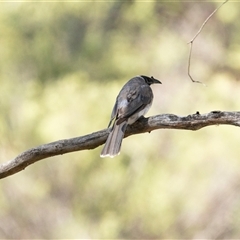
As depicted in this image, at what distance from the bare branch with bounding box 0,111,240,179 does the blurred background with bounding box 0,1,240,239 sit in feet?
8.79

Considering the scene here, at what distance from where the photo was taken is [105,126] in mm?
6047

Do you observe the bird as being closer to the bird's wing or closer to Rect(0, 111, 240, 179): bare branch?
the bird's wing

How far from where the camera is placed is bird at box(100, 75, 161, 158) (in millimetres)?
3535

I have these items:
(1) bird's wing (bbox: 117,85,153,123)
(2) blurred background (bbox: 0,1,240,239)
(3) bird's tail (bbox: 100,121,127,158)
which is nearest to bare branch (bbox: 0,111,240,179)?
(3) bird's tail (bbox: 100,121,127,158)

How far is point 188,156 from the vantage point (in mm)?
6012

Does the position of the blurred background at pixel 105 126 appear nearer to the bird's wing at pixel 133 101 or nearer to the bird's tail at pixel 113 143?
the bird's wing at pixel 133 101

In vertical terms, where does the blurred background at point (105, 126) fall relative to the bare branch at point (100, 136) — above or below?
above

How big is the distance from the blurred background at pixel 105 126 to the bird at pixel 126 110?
1.78 m

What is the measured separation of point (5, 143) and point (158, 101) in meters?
1.95

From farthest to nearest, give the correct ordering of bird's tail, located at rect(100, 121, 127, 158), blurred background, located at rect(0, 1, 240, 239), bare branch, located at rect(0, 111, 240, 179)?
blurred background, located at rect(0, 1, 240, 239) < bird's tail, located at rect(100, 121, 127, 158) < bare branch, located at rect(0, 111, 240, 179)

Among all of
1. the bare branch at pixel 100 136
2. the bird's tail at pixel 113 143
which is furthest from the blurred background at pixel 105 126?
the bare branch at pixel 100 136

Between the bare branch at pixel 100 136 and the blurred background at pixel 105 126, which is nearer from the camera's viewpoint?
the bare branch at pixel 100 136

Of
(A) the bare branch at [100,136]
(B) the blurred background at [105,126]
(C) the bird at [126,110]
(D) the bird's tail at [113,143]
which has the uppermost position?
(B) the blurred background at [105,126]

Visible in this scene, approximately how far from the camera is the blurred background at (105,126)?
236 inches
